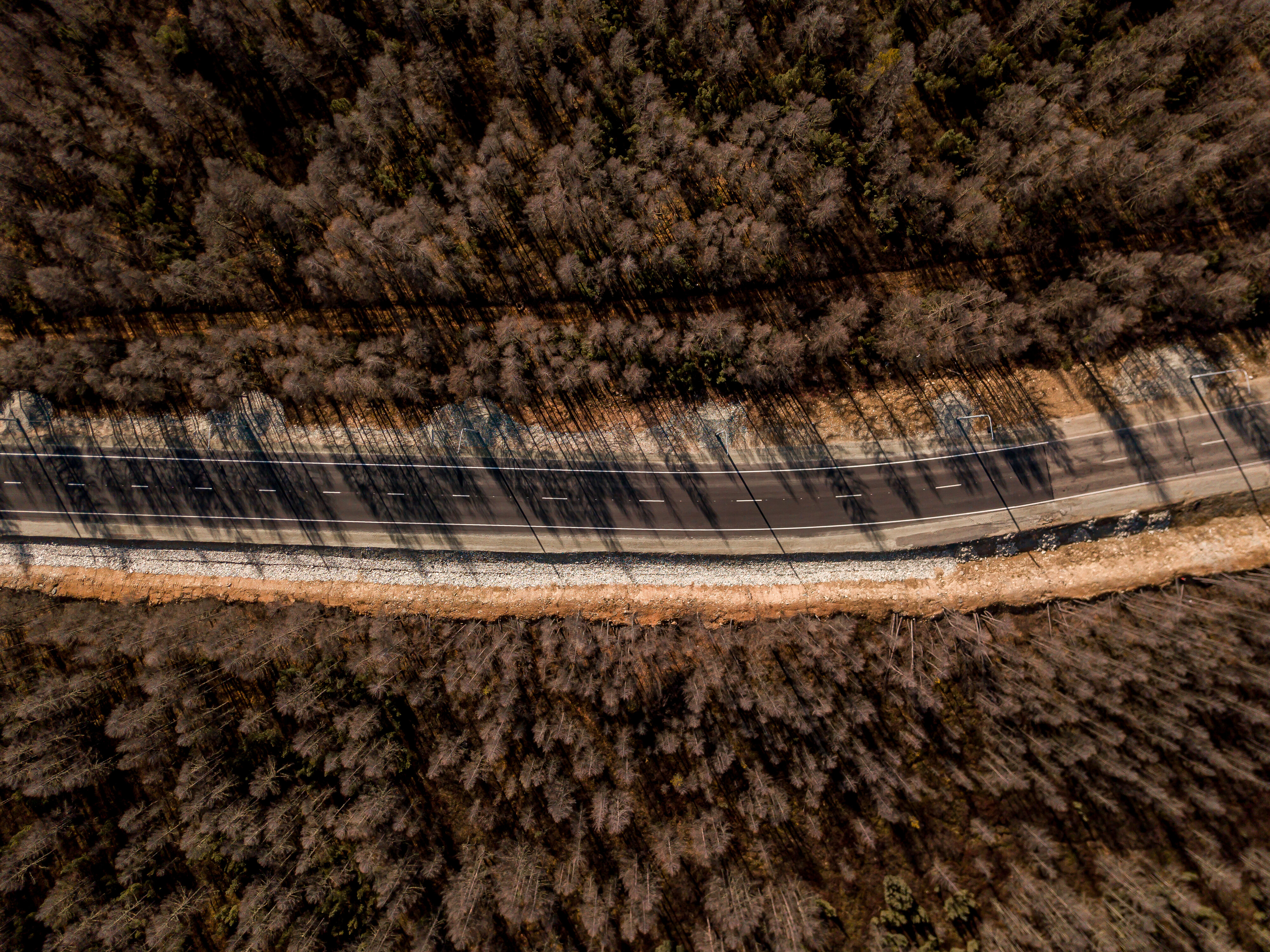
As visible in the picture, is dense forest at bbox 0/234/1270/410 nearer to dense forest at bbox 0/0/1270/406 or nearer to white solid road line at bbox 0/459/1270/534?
dense forest at bbox 0/0/1270/406

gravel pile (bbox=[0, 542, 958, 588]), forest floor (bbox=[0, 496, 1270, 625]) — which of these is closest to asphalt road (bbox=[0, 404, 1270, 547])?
gravel pile (bbox=[0, 542, 958, 588])

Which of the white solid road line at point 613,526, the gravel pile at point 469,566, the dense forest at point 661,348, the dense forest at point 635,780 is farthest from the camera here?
the gravel pile at point 469,566

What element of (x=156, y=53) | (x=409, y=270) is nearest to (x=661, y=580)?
(x=409, y=270)

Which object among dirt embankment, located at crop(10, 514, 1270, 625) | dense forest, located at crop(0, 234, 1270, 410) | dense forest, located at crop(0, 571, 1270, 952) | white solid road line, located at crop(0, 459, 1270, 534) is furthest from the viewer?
white solid road line, located at crop(0, 459, 1270, 534)

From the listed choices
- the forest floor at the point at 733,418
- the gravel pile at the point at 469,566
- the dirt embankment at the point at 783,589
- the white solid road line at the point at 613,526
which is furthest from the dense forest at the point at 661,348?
the dirt embankment at the point at 783,589

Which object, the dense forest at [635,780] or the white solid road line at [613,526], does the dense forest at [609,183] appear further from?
the dense forest at [635,780]
